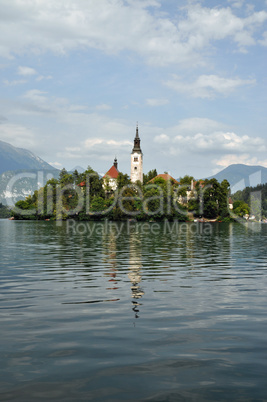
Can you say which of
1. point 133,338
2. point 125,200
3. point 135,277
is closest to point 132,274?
point 135,277

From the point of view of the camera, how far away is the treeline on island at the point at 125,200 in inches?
5748

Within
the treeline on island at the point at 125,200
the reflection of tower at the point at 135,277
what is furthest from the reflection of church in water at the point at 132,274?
the treeline on island at the point at 125,200

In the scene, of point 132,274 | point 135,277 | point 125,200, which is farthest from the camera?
point 125,200

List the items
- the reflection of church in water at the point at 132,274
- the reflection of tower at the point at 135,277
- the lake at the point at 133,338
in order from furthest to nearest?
the reflection of church in water at the point at 132,274
the reflection of tower at the point at 135,277
the lake at the point at 133,338

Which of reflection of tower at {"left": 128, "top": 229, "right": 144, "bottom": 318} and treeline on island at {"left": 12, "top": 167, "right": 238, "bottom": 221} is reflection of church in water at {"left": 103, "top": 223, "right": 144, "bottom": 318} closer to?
reflection of tower at {"left": 128, "top": 229, "right": 144, "bottom": 318}

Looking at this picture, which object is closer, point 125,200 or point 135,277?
point 135,277

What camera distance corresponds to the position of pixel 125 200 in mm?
147250

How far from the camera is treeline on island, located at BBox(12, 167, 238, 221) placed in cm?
14600

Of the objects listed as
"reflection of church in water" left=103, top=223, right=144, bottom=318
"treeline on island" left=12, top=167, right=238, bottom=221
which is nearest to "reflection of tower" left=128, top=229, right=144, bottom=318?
"reflection of church in water" left=103, top=223, right=144, bottom=318

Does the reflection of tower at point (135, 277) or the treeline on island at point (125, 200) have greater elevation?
the treeline on island at point (125, 200)

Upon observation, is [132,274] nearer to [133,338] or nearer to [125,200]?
[133,338]

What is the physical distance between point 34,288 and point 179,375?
10817 mm

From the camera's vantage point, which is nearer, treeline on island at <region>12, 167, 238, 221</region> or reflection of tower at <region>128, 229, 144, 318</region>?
reflection of tower at <region>128, 229, 144, 318</region>

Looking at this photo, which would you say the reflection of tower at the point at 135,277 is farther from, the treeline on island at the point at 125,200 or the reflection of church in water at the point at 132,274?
the treeline on island at the point at 125,200
